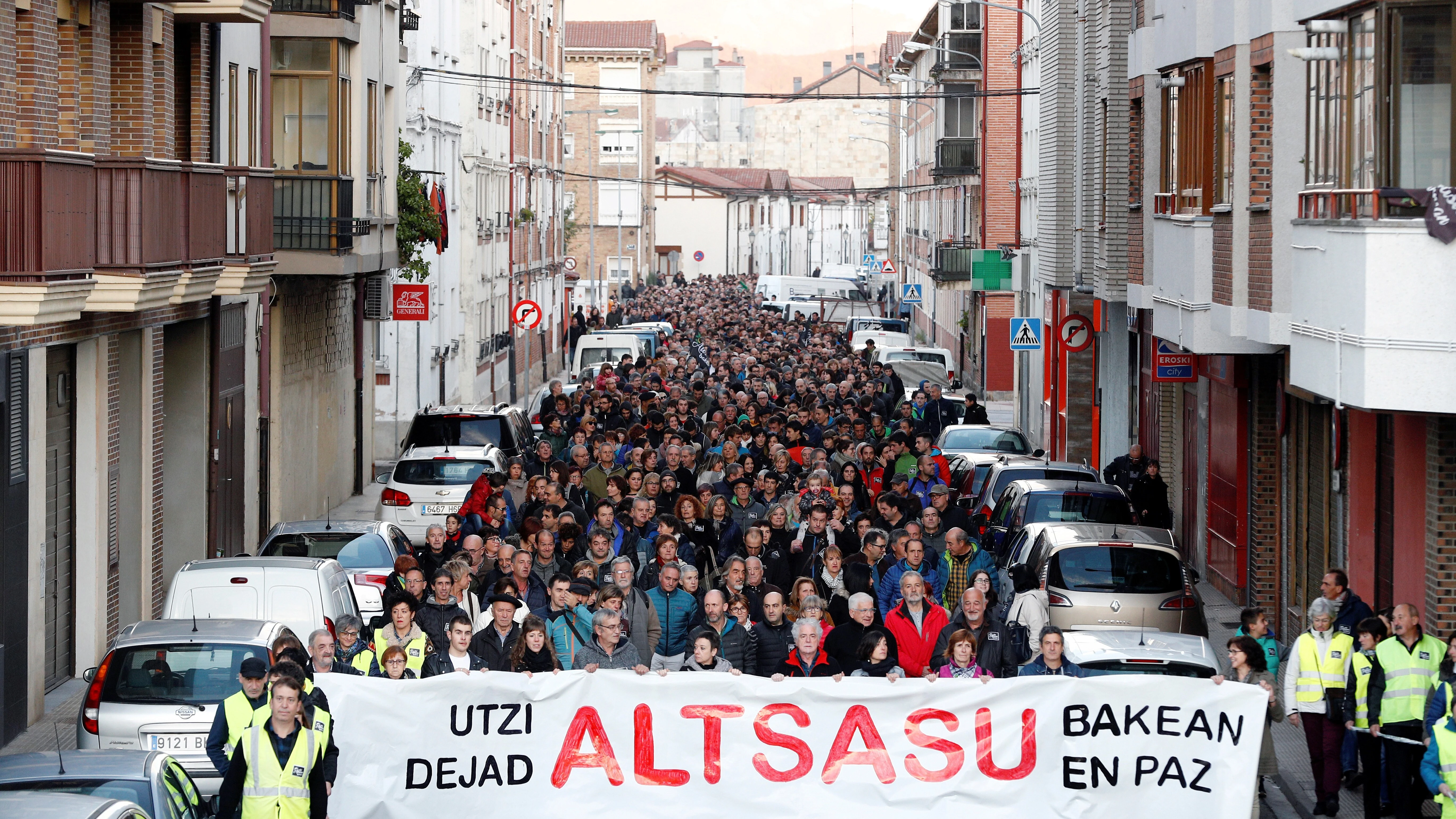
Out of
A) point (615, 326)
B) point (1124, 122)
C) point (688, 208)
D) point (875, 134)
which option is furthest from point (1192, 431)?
point (875, 134)

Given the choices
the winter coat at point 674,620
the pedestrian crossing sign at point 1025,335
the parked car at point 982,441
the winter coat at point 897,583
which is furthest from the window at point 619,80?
the winter coat at point 674,620

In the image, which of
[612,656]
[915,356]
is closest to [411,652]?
[612,656]

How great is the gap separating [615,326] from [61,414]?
134 feet

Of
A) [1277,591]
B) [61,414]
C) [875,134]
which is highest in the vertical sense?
[875,134]

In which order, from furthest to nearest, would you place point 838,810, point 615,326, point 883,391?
point 615,326, point 883,391, point 838,810

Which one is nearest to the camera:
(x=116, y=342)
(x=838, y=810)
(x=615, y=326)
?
(x=838, y=810)

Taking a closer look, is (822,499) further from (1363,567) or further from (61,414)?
(61,414)

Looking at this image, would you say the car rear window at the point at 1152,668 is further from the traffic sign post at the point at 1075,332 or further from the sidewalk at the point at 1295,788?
the traffic sign post at the point at 1075,332

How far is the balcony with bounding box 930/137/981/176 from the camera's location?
5934cm

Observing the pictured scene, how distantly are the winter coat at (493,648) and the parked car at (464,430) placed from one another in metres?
13.3

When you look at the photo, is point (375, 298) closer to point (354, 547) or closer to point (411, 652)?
point (354, 547)

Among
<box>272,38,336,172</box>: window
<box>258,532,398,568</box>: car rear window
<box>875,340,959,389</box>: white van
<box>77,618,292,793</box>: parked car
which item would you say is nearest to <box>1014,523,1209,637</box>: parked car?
<box>258,532,398,568</box>: car rear window

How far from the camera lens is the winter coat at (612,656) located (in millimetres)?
11891

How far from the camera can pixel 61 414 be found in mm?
17938
